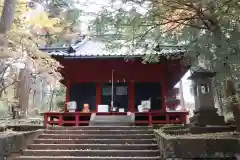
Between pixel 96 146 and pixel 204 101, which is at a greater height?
pixel 204 101

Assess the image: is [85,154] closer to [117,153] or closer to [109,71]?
[117,153]

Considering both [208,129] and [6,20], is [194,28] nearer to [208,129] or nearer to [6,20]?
[208,129]

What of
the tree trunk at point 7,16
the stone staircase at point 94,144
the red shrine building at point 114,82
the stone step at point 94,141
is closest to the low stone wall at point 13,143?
the stone staircase at point 94,144

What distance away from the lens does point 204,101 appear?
335 inches

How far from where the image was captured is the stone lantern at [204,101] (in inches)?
319

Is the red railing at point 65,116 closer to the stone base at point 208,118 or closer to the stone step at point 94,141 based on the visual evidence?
the stone step at point 94,141

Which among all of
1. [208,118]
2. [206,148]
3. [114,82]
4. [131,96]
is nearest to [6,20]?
[114,82]

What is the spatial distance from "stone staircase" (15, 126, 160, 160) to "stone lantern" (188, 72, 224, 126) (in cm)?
168

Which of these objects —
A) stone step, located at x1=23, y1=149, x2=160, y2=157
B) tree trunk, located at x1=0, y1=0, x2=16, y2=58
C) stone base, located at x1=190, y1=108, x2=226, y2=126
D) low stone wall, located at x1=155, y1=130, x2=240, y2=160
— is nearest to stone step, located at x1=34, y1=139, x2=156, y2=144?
stone step, located at x1=23, y1=149, x2=160, y2=157

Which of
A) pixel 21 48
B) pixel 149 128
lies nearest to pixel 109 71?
pixel 149 128

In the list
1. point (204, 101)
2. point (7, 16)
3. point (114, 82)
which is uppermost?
point (7, 16)

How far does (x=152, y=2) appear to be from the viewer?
5680mm

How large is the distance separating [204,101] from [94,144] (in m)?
3.92

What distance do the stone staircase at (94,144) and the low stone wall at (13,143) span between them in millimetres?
183
